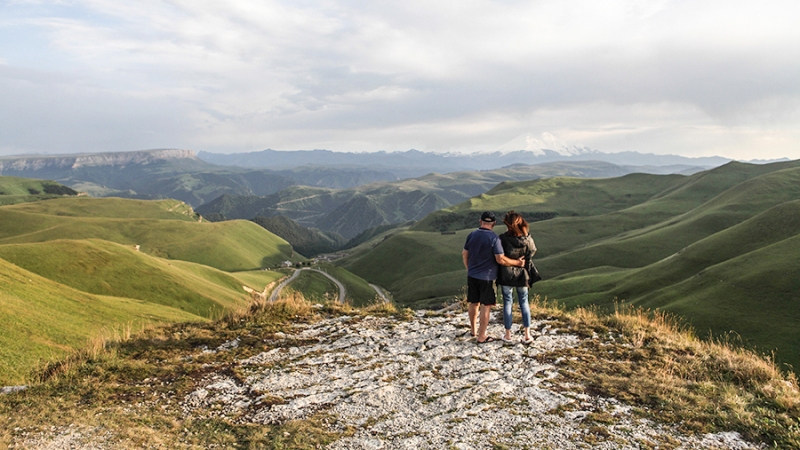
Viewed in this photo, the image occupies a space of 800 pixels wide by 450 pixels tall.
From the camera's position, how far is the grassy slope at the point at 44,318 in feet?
65.2

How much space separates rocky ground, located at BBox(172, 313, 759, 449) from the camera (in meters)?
8.71

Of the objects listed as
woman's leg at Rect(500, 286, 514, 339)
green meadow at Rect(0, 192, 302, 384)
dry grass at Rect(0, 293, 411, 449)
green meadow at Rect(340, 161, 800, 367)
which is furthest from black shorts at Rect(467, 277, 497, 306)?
green meadow at Rect(340, 161, 800, 367)

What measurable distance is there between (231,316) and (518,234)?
11126 millimetres

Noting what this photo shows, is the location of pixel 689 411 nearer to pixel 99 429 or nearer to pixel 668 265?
pixel 99 429

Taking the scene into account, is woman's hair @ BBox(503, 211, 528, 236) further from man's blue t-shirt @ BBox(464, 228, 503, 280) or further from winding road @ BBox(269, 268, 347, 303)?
winding road @ BBox(269, 268, 347, 303)

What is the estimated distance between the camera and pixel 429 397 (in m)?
10.7

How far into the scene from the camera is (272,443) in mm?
8383

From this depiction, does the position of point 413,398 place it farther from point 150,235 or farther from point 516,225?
point 150,235

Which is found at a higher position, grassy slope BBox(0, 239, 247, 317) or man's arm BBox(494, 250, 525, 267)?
man's arm BBox(494, 250, 525, 267)

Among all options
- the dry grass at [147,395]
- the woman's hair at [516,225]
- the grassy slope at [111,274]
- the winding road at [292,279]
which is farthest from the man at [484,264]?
the winding road at [292,279]

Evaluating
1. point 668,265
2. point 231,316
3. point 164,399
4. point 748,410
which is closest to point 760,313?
point 668,265

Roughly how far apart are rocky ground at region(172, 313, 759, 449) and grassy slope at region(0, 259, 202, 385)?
20.3 ft

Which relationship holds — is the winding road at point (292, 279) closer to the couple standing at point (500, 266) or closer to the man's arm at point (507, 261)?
the couple standing at point (500, 266)

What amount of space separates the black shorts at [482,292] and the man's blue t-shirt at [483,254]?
0.60 feet
